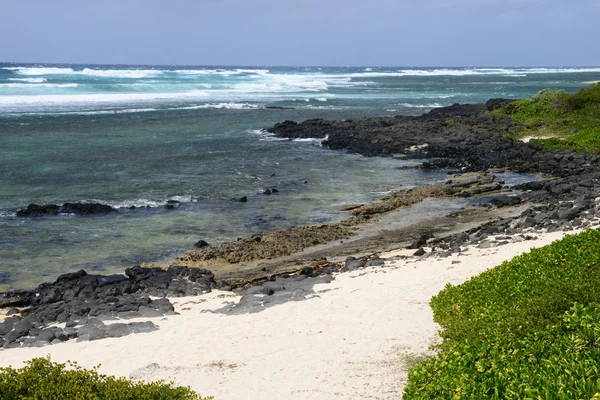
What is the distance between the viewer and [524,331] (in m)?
7.87

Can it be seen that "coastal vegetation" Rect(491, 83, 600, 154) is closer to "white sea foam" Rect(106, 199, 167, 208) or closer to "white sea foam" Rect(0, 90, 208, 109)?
"white sea foam" Rect(106, 199, 167, 208)

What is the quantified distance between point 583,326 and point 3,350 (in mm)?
9707

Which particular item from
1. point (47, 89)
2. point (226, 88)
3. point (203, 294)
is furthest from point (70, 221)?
point (226, 88)

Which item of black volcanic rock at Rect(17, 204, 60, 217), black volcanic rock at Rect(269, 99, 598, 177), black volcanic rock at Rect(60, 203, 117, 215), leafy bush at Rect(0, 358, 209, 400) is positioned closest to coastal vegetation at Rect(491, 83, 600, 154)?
black volcanic rock at Rect(269, 99, 598, 177)

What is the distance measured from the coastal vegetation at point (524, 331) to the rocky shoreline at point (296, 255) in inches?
163

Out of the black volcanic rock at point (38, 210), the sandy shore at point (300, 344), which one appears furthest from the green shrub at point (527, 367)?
the black volcanic rock at point (38, 210)

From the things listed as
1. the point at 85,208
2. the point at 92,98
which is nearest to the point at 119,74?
the point at 92,98

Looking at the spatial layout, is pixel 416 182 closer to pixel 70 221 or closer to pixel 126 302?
pixel 70 221

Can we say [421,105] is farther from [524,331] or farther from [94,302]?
[524,331]

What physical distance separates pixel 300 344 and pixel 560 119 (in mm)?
32935

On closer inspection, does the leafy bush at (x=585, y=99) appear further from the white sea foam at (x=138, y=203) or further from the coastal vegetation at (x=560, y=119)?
the white sea foam at (x=138, y=203)

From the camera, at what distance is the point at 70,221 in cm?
2247

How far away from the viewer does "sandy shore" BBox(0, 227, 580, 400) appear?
29.0ft

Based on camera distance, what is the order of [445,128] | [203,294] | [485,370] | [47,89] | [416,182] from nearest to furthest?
[485,370] < [203,294] < [416,182] < [445,128] < [47,89]
